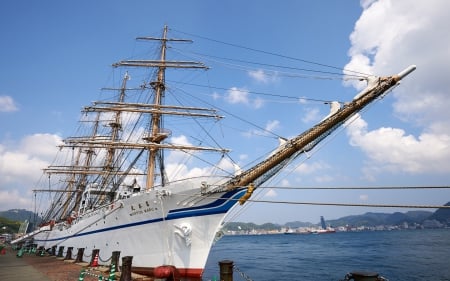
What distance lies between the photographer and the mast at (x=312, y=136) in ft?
34.6

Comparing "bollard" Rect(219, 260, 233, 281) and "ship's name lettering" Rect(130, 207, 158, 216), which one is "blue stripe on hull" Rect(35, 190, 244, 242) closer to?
"ship's name lettering" Rect(130, 207, 158, 216)

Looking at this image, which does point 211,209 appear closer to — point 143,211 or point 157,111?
point 143,211

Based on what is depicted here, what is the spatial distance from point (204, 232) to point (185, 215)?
1.20 meters

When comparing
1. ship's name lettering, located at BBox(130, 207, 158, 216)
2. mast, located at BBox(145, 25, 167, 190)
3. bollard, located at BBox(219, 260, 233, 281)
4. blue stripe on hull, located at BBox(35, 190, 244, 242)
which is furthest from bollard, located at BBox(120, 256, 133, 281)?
mast, located at BBox(145, 25, 167, 190)

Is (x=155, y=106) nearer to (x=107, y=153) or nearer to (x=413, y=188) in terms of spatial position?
(x=413, y=188)

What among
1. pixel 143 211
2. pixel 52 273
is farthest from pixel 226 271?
pixel 52 273

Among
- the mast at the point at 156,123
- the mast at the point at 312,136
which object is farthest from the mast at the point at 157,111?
the mast at the point at 312,136

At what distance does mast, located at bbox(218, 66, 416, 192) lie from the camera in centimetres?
1053

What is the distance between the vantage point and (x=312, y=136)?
1180 centimetres

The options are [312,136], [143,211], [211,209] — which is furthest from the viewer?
[143,211]

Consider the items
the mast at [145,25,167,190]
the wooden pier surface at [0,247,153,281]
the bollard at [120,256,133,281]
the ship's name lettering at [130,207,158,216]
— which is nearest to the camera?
the bollard at [120,256,133,281]

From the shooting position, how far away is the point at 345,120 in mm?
11602

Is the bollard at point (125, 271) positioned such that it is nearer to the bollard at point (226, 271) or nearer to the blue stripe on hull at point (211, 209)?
the blue stripe on hull at point (211, 209)

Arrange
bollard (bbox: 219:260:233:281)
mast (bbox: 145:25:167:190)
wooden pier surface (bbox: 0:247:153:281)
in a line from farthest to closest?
mast (bbox: 145:25:167:190) → wooden pier surface (bbox: 0:247:153:281) → bollard (bbox: 219:260:233:281)
